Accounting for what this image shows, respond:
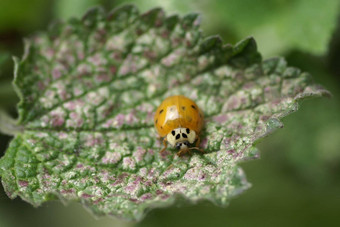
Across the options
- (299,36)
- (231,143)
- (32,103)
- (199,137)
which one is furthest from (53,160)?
(299,36)

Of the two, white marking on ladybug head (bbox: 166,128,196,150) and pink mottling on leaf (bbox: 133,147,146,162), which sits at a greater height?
white marking on ladybug head (bbox: 166,128,196,150)

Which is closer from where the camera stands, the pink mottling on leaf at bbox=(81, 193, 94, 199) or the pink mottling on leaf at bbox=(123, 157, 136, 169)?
the pink mottling on leaf at bbox=(81, 193, 94, 199)

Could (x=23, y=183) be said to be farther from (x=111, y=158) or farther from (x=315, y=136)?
(x=315, y=136)

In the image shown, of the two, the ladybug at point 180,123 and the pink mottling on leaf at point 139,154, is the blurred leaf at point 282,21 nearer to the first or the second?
the ladybug at point 180,123

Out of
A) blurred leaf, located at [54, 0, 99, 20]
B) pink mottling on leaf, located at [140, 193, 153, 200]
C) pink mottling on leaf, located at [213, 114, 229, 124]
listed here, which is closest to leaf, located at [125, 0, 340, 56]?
blurred leaf, located at [54, 0, 99, 20]

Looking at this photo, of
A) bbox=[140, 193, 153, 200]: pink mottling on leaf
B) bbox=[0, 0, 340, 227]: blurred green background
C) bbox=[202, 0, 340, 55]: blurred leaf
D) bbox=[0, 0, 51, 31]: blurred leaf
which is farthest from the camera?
bbox=[0, 0, 51, 31]: blurred leaf

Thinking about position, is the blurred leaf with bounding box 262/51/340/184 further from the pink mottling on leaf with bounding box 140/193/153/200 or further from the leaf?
the pink mottling on leaf with bounding box 140/193/153/200

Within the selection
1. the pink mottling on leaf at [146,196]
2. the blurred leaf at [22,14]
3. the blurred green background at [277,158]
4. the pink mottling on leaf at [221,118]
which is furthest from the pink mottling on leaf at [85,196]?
the blurred leaf at [22,14]
